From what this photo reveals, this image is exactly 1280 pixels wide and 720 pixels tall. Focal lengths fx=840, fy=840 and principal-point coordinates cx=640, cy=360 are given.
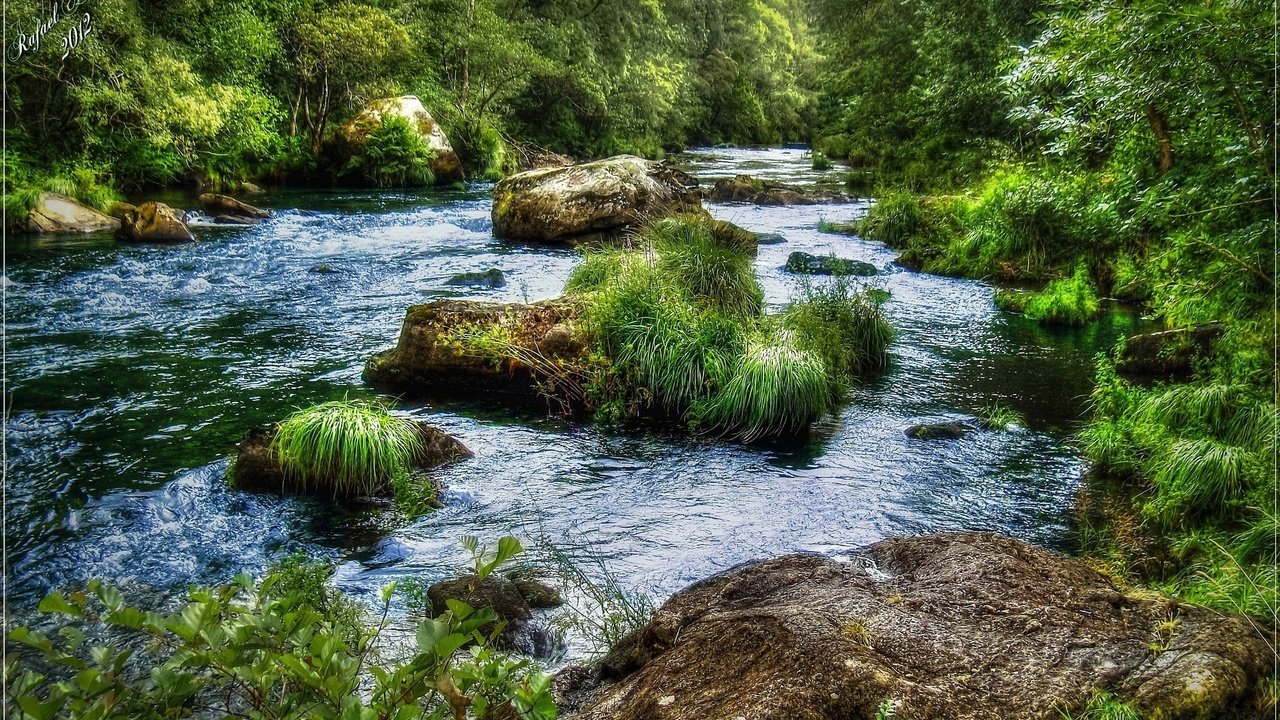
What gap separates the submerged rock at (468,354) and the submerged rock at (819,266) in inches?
251

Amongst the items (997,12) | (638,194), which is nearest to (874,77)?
(997,12)

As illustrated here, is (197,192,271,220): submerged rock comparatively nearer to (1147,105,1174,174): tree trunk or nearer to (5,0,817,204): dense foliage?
→ (5,0,817,204): dense foliage

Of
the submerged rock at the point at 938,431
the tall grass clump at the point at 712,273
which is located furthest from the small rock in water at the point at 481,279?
the submerged rock at the point at 938,431

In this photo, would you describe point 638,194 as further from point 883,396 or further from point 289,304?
point 883,396

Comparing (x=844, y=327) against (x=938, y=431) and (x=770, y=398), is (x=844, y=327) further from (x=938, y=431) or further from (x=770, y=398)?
(x=770, y=398)

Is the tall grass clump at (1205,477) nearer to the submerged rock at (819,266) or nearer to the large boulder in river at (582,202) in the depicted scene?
the submerged rock at (819,266)

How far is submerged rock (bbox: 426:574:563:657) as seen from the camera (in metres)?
4.54

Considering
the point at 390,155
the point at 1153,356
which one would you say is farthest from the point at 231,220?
the point at 1153,356

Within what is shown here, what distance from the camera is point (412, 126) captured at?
25.0 meters

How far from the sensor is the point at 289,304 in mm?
12023

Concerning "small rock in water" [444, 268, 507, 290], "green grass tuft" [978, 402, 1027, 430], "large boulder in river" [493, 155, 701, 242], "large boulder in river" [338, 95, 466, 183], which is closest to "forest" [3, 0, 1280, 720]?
"large boulder in river" [338, 95, 466, 183]

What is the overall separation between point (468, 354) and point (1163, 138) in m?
6.51

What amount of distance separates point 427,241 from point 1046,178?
11.2 meters

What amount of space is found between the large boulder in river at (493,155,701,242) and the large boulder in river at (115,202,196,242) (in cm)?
584
